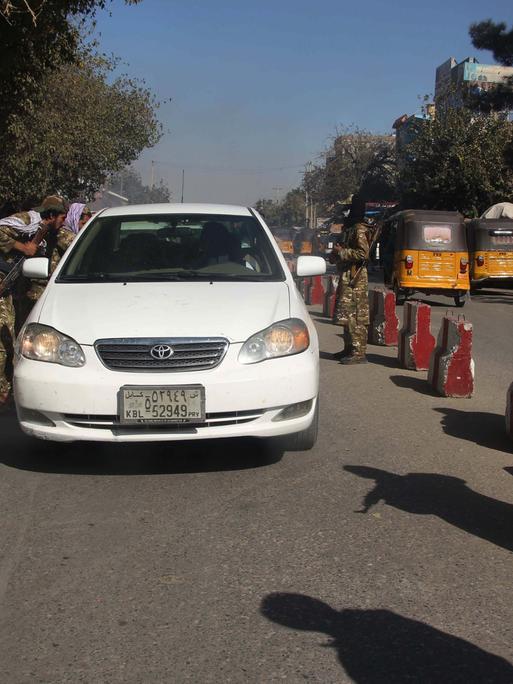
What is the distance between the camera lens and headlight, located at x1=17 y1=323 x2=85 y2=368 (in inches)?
199

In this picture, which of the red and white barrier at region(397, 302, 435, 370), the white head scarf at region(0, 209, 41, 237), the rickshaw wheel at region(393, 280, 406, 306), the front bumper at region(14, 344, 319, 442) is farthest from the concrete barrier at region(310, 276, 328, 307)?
the front bumper at region(14, 344, 319, 442)

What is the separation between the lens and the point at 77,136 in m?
29.0

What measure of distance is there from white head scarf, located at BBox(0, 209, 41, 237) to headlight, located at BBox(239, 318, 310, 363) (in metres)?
3.27

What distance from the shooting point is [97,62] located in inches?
1282

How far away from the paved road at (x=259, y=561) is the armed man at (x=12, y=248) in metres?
0.89

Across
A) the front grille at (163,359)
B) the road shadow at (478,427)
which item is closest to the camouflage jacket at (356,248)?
the road shadow at (478,427)

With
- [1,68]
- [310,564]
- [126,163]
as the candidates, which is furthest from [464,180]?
[310,564]

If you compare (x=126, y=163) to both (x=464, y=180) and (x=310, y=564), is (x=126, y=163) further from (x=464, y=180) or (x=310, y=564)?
(x=310, y=564)

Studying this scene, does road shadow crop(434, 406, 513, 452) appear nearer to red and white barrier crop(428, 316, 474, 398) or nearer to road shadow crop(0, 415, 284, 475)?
red and white barrier crop(428, 316, 474, 398)

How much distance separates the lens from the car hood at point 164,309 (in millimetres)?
5070

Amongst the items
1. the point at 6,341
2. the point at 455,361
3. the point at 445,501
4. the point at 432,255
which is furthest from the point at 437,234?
the point at 445,501

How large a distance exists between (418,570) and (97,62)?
1244 inches

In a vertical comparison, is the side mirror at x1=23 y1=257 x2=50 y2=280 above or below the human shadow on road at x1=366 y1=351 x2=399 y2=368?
above

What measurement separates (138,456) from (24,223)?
2843mm
